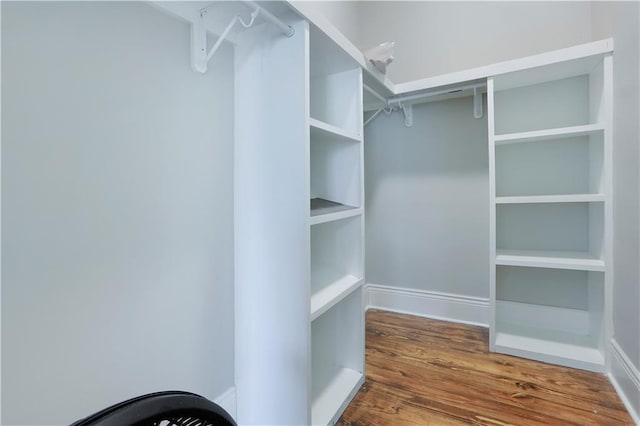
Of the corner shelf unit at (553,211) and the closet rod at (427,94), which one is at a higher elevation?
the closet rod at (427,94)

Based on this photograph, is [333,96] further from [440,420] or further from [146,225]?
[440,420]

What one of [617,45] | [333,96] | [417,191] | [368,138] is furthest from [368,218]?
[617,45]

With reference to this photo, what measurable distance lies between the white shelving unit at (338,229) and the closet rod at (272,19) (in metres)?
0.25

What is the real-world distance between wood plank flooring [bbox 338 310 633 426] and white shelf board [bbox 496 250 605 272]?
1.74 ft

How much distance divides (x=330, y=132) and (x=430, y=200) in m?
1.34

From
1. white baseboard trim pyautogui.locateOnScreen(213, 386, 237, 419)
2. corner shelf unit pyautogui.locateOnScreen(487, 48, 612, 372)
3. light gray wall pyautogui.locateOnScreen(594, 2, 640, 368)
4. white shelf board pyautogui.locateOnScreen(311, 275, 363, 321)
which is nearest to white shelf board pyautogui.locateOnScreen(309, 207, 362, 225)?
white shelf board pyautogui.locateOnScreen(311, 275, 363, 321)

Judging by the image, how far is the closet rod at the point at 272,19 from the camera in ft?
3.22

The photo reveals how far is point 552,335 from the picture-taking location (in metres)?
1.88

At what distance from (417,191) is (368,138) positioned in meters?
0.59

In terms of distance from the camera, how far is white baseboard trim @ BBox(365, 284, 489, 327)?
2.17m

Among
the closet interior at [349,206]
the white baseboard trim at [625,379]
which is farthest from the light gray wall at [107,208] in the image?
the white baseboard trim at [625,379]

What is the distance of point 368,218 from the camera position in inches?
101

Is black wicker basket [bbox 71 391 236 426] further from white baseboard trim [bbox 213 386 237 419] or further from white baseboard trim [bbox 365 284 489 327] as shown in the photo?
white baseboard trim [bbox 365 284 489 327]

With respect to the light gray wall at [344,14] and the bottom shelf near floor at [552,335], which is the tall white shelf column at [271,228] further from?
the bottom shelf near floor at [552,335]
